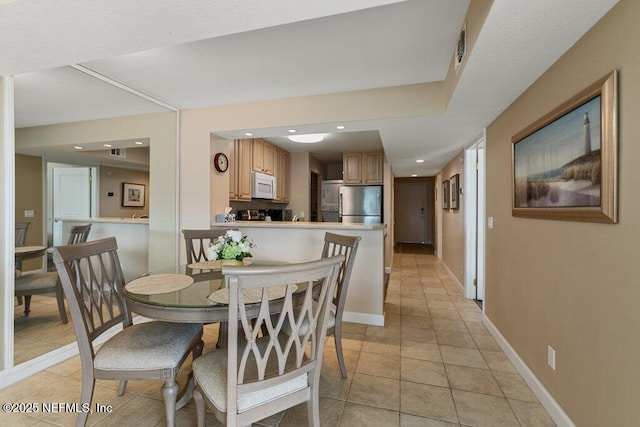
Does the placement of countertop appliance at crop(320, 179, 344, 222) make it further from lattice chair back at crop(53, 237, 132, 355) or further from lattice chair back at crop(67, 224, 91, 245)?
lattice chair back at crop(53, 237, 132, 355)

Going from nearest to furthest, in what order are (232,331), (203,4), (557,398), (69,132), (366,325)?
(232,331) → (203,4) → (557,398) → (69,132) → (366,325)

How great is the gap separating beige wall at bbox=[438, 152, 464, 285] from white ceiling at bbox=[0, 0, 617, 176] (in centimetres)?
114

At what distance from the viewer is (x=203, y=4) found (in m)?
1.23

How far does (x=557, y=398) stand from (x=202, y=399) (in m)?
1.93

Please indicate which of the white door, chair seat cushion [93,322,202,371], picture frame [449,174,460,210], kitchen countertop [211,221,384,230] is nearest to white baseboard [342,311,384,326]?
kitchen countertop [211,221,384,230]

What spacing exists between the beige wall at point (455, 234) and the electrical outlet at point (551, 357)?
237cm

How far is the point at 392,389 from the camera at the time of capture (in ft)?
6.07

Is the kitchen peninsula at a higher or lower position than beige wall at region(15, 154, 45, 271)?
lower

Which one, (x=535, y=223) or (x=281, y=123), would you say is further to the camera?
(x=281, y=123)

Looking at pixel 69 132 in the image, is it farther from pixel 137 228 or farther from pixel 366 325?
pixel 366 325

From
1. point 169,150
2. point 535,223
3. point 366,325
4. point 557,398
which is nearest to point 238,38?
point 169,150

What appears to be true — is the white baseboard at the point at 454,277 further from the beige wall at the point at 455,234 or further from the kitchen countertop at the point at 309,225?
the kitchen countertop at the point at 309,225

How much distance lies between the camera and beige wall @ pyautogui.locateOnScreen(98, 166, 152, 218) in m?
2.89

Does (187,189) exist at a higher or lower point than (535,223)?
higher
